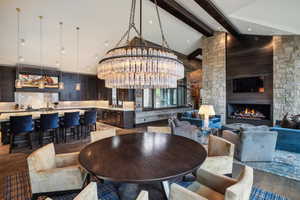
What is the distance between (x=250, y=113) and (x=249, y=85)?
122 cm

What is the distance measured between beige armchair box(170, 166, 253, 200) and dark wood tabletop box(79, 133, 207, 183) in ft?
0.50

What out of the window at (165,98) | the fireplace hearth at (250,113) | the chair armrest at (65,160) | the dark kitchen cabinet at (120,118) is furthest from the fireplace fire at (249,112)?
the chair armrest at (65,160)

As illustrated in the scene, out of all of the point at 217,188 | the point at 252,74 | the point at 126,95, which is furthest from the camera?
the point at 126,95

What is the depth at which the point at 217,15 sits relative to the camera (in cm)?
499

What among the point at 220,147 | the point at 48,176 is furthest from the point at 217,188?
the point at 48,176

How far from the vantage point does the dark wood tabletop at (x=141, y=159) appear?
1.32m

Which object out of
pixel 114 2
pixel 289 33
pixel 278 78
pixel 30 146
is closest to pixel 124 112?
pixel 30 146

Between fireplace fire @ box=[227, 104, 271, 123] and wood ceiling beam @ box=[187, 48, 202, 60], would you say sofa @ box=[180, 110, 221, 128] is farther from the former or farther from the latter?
wood ceiling beam @ box=[187, 48, 202, 60]

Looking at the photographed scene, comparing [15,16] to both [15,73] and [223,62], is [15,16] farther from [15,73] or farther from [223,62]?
[223,62]

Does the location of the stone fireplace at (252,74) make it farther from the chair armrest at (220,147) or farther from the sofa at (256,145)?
the chair armrest at (220,147)

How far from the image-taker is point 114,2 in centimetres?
460

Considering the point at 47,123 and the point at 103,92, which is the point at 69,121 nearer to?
the point at 47,123

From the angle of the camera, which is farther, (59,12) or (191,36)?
(191,36)

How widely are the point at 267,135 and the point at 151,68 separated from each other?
9.88ft
